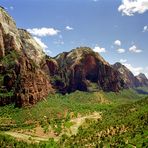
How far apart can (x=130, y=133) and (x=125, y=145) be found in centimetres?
1511

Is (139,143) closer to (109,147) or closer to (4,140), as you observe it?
(109,147)

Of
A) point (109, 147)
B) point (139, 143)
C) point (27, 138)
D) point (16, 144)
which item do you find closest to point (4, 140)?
point (16, 144)

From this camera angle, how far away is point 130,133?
182375 millimetres

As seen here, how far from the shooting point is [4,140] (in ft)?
595

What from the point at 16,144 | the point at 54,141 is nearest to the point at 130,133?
the point at 54,141

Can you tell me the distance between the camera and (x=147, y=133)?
570 feet

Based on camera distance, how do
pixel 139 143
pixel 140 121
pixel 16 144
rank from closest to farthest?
pixel 139 143, pixel 16 144, pixel 140 121

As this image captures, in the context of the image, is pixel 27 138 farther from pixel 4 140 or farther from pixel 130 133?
pixel 130 133

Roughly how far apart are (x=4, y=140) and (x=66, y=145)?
1133 inches

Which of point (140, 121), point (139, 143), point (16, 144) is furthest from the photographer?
point (140, 121)

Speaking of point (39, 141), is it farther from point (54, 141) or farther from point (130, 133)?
point (130, 133)

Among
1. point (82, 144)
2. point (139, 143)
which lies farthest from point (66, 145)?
point (139, 143)

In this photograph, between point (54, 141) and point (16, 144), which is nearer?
point (16, 144)

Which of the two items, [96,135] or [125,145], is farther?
[96,135]
